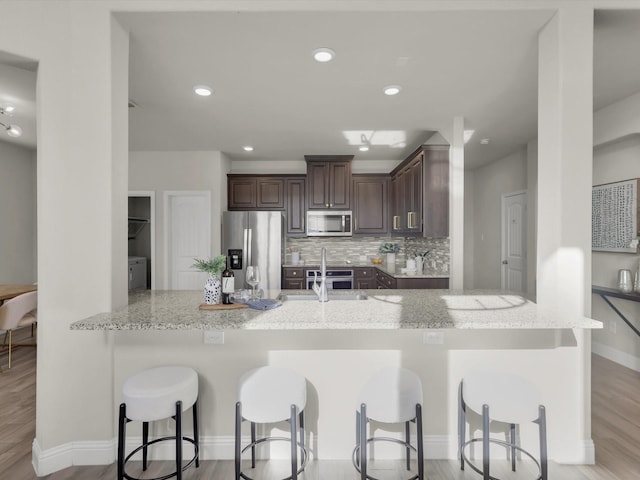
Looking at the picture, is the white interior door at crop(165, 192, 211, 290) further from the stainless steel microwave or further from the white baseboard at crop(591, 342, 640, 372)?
the white baseboard at crop(591, 342, 640, 372)

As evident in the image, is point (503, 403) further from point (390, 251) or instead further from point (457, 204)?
point (390, 251)

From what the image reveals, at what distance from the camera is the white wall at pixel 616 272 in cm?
339

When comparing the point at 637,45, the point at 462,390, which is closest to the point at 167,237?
the point at 462,390

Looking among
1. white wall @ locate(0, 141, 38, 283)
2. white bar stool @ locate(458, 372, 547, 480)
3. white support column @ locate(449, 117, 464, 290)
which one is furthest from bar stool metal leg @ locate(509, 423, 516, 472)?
white wall @ locate(0, 141, 38, 283)

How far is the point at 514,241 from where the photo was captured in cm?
518

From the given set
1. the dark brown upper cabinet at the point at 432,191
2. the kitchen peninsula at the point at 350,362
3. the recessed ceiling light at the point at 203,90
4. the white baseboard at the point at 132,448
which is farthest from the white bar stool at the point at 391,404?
the recessed ceiling light at the point at 203,90

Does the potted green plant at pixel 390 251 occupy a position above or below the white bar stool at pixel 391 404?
above

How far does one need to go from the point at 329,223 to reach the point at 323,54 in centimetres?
304

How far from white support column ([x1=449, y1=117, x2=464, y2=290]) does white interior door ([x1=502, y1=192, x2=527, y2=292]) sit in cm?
183

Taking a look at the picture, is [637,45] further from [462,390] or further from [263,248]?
[263,248]

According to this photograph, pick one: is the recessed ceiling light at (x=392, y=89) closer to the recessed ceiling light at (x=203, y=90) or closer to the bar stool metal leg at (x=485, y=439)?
the recessed ceiling light at (x=203, y=90)

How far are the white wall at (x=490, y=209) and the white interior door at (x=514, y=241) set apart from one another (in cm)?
10

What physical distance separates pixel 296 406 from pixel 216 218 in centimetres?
376

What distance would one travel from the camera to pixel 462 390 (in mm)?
1890
